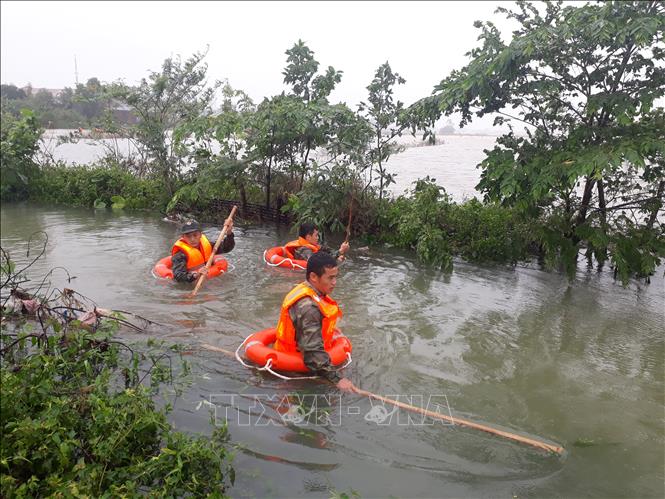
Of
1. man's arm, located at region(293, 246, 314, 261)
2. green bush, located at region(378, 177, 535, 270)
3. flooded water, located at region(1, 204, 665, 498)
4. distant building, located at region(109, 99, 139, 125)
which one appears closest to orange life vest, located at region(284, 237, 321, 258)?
man's arm, located at region(293, 246, 314, 261)

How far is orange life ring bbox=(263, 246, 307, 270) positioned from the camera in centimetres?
820

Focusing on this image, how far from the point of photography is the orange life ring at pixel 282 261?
323 inches

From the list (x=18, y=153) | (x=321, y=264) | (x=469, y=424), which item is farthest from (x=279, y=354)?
(x=18, y=153)

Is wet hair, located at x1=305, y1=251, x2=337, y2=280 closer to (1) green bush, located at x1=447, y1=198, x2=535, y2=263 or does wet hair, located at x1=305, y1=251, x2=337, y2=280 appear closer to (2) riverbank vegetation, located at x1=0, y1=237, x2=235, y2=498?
(2) riverbank vegetation, located at x1=0, y1=237, x2=235, y2=498

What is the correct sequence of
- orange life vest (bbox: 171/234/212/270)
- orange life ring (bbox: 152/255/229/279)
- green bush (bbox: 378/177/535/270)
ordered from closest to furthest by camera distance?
orange life vest (bbox: 171/234/212/270), orange life ring (bbox: 152/255/229/279), green bush (bbox: 378/177/535/270)

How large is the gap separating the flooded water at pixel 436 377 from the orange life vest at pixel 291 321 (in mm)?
337

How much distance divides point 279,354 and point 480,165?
4092 mm

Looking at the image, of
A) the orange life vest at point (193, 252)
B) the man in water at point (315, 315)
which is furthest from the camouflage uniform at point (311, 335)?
the orange life vest at point (193, 252)

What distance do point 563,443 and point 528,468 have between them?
0.51 meters

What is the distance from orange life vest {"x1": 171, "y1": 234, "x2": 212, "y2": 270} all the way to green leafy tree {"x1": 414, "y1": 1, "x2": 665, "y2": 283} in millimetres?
3717

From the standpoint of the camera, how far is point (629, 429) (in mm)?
4250

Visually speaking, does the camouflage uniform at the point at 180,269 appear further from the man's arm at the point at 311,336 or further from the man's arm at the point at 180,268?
the man's arm at the point at 311,336

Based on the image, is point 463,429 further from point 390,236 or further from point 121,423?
point 390,236

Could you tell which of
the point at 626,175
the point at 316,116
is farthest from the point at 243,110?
the point at 626,175
